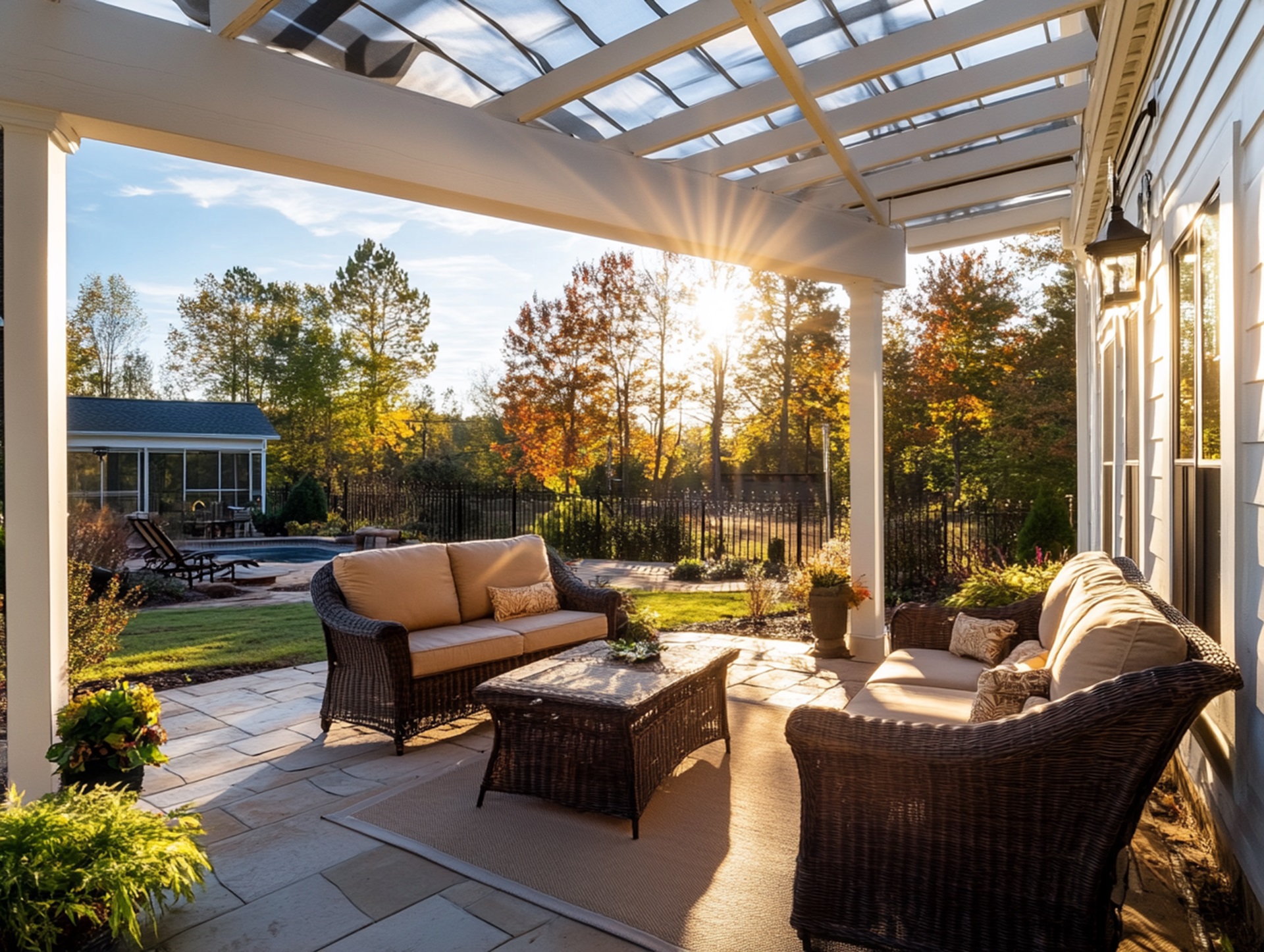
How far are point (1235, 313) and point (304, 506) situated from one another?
17.6 m

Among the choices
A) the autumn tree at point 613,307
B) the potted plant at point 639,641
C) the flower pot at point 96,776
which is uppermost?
the autumn tree at point 613,307

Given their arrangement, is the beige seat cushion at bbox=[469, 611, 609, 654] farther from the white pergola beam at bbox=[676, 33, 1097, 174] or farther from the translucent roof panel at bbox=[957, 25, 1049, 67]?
the translucent roof panel at bbox=[957, 25, 1049, 67]

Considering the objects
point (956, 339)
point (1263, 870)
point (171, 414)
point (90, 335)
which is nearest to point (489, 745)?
point (1263, 870)

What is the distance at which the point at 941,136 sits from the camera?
16.1 ft

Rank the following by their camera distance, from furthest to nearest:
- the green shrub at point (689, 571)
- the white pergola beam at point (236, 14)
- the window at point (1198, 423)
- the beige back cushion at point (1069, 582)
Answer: the green shrub at point (689, 571)
the beige back cushion at point (1069, 582)
the white pergola beam at point (236, 14)
the window at point (1198, 423)

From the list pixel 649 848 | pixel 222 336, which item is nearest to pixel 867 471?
pixel 649 848

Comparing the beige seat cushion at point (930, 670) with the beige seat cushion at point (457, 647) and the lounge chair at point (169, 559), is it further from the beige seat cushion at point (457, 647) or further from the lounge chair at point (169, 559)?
the lounge chair at point (169, 559)

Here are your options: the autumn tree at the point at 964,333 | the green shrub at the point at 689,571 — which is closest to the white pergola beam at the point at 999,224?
the green shrub at the point at 689,571

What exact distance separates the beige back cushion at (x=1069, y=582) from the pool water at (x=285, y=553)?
12319mm

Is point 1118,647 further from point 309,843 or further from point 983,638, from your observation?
point 309,843

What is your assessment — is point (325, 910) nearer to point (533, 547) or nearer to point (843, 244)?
point (533, 547)

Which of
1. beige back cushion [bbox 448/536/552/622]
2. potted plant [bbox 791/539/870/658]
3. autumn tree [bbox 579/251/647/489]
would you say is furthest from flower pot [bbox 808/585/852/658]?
autumn tree [bbox 579/251/647/489]

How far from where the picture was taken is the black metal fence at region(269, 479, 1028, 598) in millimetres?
9539

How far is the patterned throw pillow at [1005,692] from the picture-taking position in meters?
2.55
